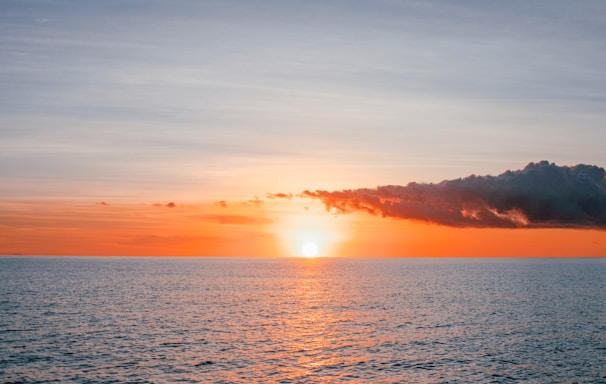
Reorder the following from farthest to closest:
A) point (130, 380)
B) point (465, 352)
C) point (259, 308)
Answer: point (259, 308), point (465, 352), point (130, 380)

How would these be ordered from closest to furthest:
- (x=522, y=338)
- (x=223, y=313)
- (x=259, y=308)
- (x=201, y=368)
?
(x=201, y=368), (x=522, y=338), (x=223, y=313), (x=259, y=308)

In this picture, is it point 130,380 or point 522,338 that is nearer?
point 130,380

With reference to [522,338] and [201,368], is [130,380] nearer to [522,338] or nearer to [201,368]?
[201,368]

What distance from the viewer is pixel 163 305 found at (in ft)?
448

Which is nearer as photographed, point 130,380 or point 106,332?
point 130,380

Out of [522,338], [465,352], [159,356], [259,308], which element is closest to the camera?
[159,356]

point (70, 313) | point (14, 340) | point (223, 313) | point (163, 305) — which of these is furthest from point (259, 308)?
point (14, 340)

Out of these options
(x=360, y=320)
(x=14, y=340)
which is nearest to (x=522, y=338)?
(x=360, y=320)

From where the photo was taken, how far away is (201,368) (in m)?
67.5

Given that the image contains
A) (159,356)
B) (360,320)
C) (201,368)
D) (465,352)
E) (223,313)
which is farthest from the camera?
(223,313)

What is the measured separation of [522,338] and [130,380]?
60563 mm

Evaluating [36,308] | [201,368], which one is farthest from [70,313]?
[201,368]

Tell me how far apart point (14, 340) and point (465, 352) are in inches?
2448

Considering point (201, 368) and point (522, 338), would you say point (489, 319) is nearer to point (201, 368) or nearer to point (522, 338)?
point (522, 338)
